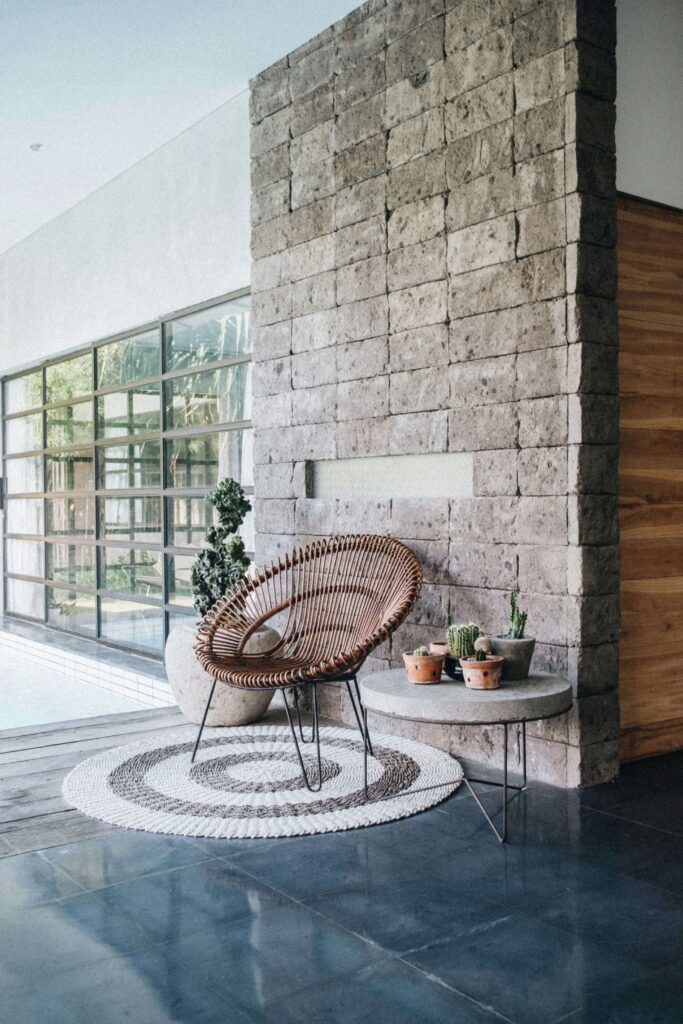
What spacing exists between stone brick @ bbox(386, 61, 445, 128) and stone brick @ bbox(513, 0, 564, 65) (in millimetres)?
421

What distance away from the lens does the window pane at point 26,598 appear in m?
8.66

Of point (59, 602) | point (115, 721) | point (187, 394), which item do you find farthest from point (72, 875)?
point (59, 602)

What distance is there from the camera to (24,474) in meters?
8.98

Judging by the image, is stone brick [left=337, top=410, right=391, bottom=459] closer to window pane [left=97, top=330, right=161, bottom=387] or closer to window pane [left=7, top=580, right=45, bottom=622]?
window pane [left=97, top=330, right=161, bottom=387]

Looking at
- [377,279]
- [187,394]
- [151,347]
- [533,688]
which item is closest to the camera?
[533,688]

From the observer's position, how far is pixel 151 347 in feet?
21.9

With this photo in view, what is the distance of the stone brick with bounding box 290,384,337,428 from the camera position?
4523 millimetres

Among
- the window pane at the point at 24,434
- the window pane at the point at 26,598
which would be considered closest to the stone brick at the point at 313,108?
the window pane at the point at 24,434

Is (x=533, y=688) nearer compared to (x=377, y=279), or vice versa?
(x=533, y=688)

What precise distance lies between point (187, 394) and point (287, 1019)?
4677 mm

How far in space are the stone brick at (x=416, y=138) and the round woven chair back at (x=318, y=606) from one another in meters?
Answer: 1.60

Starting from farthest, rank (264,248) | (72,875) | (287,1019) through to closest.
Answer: (264,248), (72,875), (287,1019)

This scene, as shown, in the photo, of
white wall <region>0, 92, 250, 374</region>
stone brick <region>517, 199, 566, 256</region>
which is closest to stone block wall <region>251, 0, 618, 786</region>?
stone brick <region>517, 199, 566, 256</region>

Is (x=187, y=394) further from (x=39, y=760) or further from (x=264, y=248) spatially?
(x=39, y=760)
